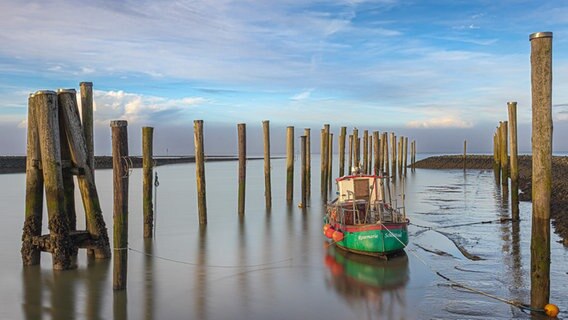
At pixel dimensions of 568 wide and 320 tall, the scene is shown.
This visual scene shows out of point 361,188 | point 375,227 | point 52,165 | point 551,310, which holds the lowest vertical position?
point 551,310

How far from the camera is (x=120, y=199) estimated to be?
31.6 feet

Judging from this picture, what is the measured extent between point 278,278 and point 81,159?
522cm

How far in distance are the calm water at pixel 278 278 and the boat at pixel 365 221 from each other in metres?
0.40

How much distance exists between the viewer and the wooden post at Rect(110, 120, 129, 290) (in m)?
9.55

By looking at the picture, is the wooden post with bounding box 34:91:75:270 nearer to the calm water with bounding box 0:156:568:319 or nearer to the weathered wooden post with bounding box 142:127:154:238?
the calm water with bounding box 0:156:568:319

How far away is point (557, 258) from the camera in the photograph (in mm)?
12828

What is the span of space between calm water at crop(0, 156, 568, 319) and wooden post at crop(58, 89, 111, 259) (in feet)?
3.20

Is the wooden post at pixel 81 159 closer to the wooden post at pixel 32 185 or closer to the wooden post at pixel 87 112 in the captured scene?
the wooden post at pixel 87 112

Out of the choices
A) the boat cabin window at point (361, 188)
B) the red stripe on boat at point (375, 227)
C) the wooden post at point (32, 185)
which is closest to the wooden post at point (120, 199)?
the wooden post at point (32, 185)

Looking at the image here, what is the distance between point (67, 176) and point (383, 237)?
758cm

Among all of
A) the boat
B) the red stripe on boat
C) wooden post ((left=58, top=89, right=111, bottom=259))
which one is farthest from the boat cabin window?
wooden post ((left=58, top=89, right=111, bottom=259))

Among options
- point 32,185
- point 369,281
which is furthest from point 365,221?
point 32,185

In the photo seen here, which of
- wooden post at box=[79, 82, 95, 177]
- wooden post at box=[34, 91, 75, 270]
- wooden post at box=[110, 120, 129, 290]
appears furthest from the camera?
wooden post at box=[79, 82, 95, 177]

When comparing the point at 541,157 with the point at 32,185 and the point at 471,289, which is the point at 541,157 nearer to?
the point at 471,289
